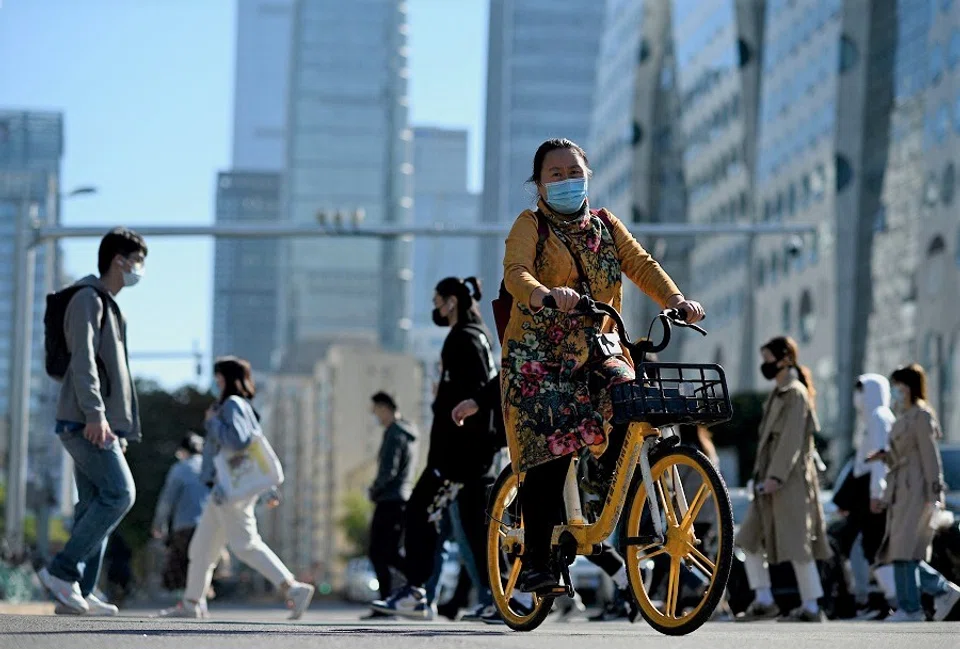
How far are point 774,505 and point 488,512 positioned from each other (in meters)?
4.80

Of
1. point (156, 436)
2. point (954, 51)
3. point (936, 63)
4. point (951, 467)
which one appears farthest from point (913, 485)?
point (156, 436)

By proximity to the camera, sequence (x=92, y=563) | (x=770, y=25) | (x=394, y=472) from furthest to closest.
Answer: (x=770, y=25)
(x=394, y=472)
(x=92, y=563)

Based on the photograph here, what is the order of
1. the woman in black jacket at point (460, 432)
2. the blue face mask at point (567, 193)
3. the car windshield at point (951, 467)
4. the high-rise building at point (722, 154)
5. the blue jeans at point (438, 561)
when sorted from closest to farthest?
the blue face mask at point (567, 193) < the woman in black jacket at point (460, 432) < the blue jeans at point (438, 561) < the car windshield at point (951, 467) < the high-rise building at point (722, 154)

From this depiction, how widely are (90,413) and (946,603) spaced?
6183 millimetres

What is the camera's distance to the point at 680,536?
7.71 m

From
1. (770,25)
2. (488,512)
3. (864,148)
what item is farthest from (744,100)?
(488,512)

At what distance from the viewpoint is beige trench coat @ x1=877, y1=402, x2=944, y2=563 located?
13406 mm

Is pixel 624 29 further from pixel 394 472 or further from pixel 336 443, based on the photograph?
pixel 394 472

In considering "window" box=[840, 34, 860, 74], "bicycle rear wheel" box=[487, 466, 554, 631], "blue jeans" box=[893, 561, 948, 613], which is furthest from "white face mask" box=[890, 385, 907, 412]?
"window" box=[840, 34, 860, 74]

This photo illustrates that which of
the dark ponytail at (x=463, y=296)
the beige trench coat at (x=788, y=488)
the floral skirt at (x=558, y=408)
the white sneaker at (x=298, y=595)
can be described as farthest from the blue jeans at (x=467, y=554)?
the floral skirt at (x=558, y=408)

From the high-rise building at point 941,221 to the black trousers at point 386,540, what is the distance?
4325 cm

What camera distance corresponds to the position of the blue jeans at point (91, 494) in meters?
10.6

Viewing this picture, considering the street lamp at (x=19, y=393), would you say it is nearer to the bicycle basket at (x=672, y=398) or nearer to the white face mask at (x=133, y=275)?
the white face mask at (x=133, y=275)

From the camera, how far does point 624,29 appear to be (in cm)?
11825
